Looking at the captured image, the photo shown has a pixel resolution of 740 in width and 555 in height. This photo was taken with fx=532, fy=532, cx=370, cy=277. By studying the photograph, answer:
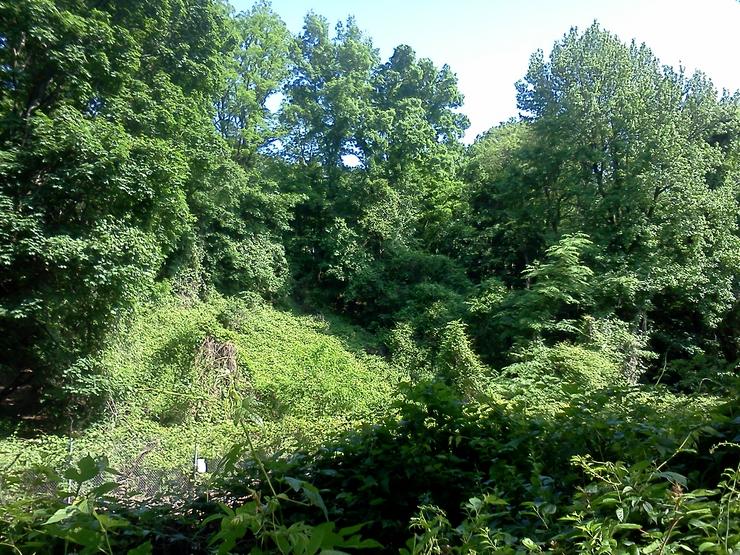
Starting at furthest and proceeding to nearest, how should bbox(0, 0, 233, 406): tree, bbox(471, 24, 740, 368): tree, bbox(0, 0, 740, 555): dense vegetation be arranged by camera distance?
bbox(471, 24, 740, 368): tree < bbox(0, 0, 233, 406): tree < bbox(0, 0, 740, 555): dense vegetation

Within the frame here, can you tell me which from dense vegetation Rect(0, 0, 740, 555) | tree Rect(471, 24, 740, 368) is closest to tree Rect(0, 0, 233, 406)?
dense vegetation Rect(0, 0, 740, 555)

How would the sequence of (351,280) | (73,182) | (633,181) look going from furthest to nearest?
(351,280), (633,181), (73,182)

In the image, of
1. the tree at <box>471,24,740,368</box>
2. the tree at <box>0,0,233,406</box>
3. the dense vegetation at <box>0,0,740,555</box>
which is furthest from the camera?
the tree at <box>471,24,740,368</box>

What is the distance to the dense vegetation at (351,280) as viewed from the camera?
194 cm

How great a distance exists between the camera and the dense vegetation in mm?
1940

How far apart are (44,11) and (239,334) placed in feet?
28.4

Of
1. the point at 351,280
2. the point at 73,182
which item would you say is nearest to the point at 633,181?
the point at 351,280

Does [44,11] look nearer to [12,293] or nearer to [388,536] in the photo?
[12,293]

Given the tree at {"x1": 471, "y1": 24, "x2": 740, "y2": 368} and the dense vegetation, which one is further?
the tree at {"x1": 471, "y1": 24, "x2": 740, "y2": 368}

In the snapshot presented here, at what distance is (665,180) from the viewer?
1577 cm

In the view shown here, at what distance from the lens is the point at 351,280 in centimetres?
1919

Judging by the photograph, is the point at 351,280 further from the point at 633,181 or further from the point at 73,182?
the point at 73,182

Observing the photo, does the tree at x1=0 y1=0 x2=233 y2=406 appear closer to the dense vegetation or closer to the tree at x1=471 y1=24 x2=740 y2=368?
the dense vegetation

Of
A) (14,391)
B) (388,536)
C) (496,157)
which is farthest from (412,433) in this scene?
(496,157)
